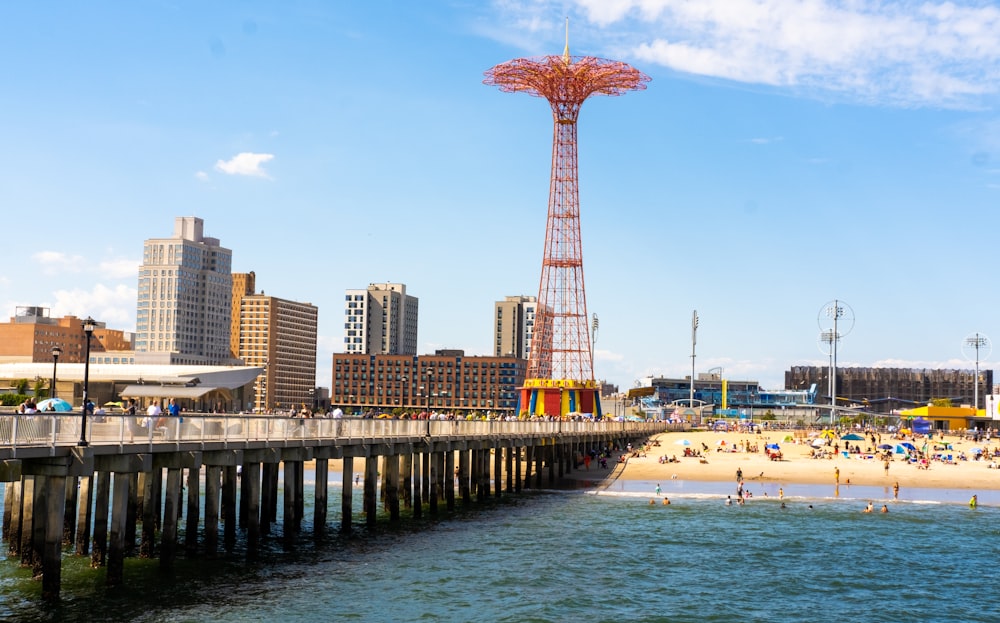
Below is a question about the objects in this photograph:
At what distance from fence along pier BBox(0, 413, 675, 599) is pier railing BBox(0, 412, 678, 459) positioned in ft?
0.13

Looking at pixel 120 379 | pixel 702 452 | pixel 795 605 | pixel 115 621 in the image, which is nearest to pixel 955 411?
pixel 702 452

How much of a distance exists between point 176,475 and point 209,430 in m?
1.80

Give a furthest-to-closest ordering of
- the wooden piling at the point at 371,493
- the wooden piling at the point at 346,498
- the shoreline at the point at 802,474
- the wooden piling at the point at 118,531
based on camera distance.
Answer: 1. the shoreline at the point at 802,474
2. the wooden piling at the point at 371,493
3. the wooden piling at the point at 346,498
4. the wooden piling at the point at 118,531

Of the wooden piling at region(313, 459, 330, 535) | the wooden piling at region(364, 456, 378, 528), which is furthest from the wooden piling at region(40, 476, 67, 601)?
the wooden piling at region(364, 456, 378, 528)

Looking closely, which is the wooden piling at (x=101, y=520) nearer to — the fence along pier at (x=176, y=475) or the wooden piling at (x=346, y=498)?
the fence along pier at (x=176, y=475)

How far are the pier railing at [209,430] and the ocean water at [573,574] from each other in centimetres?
400

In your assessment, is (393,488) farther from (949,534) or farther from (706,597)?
(949,534)

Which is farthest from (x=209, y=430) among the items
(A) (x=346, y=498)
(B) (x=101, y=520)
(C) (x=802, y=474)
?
(C) (x=802, y=474)

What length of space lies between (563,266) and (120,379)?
215 feet

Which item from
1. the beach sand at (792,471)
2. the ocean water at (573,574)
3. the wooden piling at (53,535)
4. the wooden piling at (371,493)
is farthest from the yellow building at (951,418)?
the wooden piling at (53,535)

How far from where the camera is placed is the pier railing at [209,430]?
79.2 feet

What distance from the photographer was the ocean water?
28.4 m

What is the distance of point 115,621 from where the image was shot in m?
25.1

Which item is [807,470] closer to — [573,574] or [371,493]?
[371,493]
